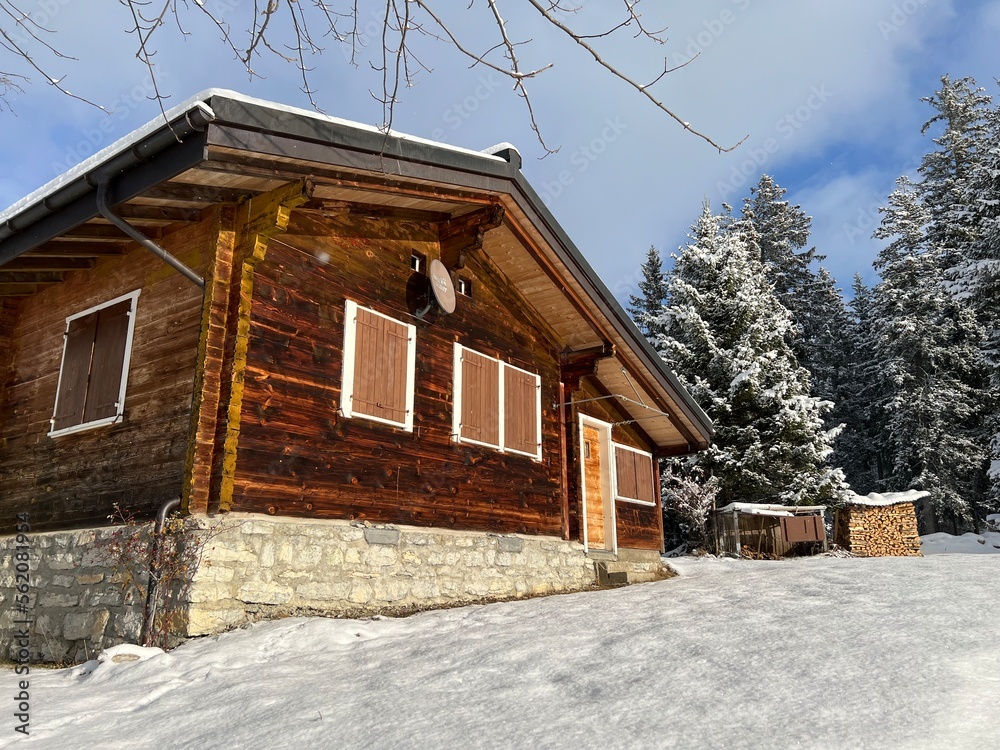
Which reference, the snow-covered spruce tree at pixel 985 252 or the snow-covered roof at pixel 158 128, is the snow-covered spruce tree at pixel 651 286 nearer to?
the snow-covered spruce tree at pixel 985 252

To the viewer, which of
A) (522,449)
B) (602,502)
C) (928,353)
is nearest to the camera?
(522,449)

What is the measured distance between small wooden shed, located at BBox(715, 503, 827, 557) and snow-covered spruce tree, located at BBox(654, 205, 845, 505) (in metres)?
2.39

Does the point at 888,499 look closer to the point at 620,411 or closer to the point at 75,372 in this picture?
the point at 620,411

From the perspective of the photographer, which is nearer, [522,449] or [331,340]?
[331,340]

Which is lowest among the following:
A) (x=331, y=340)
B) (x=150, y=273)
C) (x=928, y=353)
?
(x=331, y=340)

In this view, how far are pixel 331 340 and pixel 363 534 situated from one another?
2034mm

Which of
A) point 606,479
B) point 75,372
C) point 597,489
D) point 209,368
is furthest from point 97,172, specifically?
point 606,479

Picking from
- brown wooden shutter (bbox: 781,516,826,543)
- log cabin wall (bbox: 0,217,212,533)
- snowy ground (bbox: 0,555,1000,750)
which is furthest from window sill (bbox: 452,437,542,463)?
brown wooden shutter (bbox: 781,516,826,543)

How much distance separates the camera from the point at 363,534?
764cm

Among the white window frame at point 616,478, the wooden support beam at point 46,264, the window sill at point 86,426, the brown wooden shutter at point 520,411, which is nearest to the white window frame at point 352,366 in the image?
the brown wooden shutter at point 520,411

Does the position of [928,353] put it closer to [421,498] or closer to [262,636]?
[421,498]

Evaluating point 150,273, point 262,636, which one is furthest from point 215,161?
point 262,636

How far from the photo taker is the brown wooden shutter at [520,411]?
10148 millimetres

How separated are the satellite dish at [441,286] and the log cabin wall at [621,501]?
3.71 meters
